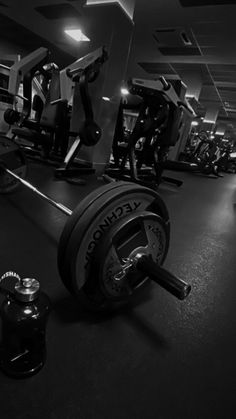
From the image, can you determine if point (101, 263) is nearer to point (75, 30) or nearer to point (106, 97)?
point (106, 97)

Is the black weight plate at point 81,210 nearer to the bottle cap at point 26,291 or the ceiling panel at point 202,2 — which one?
the bottle cap at point 26,291

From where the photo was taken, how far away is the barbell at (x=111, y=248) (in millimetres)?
578

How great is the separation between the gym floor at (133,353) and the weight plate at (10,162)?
0.46 metres

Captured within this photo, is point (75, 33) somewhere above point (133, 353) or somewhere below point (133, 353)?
above

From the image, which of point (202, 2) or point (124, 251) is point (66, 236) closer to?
point (124, 251)

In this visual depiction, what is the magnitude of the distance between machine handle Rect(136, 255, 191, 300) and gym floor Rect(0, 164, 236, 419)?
18 centimetres

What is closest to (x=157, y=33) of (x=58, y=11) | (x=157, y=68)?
(x=58, y=11)

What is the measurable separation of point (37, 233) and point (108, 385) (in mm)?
769

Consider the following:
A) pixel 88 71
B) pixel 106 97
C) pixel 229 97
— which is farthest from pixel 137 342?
pixel 229 97

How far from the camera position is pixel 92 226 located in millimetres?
585

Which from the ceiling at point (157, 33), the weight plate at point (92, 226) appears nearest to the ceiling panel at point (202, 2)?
the ceiling at point (157, 33)

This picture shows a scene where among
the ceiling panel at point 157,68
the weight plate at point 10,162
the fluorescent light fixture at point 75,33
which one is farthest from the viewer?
the ceiling panel at point 157,68

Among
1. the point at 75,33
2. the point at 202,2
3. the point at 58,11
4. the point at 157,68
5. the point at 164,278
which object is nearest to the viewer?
the point at 164,278

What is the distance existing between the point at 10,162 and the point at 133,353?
4.28ft
